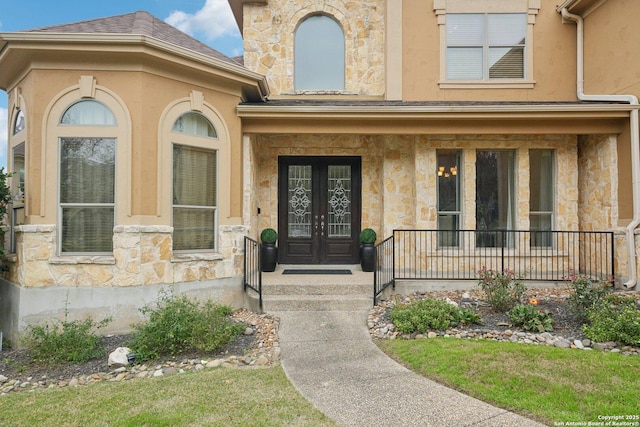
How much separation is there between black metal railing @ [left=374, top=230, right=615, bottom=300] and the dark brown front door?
45.1 inches

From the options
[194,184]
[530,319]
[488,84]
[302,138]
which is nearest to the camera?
[530,319]

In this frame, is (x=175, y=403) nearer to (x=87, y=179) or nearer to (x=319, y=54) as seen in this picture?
(x=87, y=179)

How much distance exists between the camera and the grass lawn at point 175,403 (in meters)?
3.12

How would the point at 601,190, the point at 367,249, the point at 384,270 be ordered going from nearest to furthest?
the point at 601,190 → the point at 384,270 → the point at 367,249

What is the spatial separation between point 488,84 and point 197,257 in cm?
730

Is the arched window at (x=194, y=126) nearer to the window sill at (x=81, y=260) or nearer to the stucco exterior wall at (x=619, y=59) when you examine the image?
the window sill at (x=81, y=260)

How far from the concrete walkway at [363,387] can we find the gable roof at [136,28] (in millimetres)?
5105

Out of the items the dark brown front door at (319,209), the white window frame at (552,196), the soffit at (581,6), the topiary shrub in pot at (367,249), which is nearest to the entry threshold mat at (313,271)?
the topiary shrub in pot at (367,249)

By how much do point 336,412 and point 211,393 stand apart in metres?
1.27

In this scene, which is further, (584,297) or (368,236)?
(368,236)

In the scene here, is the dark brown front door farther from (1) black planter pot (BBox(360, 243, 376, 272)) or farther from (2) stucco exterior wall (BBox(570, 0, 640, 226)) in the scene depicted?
(2) stucco exterior wall (BBox(570, 0, 640, 226))

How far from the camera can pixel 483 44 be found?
8.39 metres

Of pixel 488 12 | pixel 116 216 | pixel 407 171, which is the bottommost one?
pixel 116 216

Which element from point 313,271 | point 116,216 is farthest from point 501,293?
point 116,216
